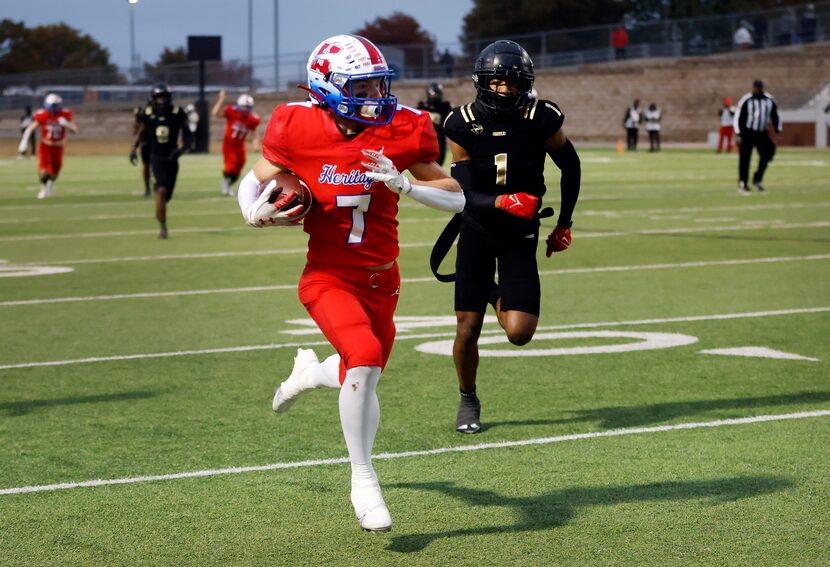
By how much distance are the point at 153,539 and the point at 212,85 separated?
206 feet

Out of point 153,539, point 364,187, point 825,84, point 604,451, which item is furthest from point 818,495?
point 825,84

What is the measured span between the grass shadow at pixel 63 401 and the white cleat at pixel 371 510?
2.85m

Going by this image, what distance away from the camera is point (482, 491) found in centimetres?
554

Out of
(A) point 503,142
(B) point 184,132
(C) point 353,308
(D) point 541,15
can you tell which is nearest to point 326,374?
(C) point 353,308

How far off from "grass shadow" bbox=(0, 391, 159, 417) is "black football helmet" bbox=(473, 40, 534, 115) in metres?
2.49

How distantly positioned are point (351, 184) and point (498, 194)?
1739 millimetres

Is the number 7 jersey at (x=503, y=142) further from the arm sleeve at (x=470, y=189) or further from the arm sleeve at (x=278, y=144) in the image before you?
the arm sleeve at (x=278, y=144)

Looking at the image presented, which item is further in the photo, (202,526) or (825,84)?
(825,84)

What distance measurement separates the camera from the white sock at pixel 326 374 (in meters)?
5.41

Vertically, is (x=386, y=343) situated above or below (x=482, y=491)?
above

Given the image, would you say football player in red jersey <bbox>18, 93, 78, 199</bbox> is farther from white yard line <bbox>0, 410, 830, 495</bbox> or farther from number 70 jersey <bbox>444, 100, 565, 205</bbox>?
white yard line <bbox>0, 410, 830, 495</bbox>

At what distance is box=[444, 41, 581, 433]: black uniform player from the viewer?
21.7 ft

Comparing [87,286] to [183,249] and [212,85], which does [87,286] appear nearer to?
[183,249]

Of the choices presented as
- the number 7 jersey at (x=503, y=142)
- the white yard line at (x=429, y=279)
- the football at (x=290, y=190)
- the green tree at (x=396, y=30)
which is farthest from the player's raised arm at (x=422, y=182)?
the green tree at (x=396, y=30)
